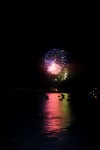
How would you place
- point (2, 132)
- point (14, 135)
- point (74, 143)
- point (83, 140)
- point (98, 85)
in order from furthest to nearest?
point (98, 85) < point (2, 132) < point (14, 135) < point (83, 140) < point (74, 143)

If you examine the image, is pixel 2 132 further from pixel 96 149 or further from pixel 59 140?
pixel 96 149

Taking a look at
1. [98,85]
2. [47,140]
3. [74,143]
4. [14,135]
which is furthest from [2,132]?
[98,85]

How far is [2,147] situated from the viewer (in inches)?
806

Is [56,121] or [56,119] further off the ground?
[56,119]

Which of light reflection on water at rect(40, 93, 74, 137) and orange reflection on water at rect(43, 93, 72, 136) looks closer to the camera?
light reflection on water at rect(40, 93, 74, 137)

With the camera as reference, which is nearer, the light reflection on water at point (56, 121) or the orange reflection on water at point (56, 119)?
the light reflection on water at point (56, 121)

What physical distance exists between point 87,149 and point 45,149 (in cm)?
244

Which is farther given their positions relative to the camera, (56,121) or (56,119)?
(56,119)

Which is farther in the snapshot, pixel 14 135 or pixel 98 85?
pixel 98 85

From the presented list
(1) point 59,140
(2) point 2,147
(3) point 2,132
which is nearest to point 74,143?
(1) point 59,140

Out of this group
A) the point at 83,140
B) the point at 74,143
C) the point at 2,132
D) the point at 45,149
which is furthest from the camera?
the point at 2,132

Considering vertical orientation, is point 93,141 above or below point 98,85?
below

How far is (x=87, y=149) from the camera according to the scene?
68.0ft

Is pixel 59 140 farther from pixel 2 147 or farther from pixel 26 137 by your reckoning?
pixel 2 147
